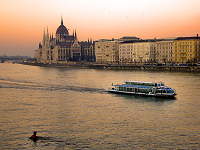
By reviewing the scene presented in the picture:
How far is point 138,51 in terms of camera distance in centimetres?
16338

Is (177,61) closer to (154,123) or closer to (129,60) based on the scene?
(129,60)

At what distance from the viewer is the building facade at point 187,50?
131000 mm

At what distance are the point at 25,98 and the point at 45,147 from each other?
899 inches

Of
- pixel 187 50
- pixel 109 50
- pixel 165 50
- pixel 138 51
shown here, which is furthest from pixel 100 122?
pixel 109 50

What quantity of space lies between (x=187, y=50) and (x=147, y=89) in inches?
3424

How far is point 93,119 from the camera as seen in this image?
34031mm

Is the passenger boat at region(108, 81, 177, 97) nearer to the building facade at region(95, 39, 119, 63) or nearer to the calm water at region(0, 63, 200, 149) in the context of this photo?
the calm water at region(0, 63, 200, 149)

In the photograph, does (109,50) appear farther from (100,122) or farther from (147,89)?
(100,122)

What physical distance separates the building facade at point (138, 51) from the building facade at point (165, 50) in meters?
3.41

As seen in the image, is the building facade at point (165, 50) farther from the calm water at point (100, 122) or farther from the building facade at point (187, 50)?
the calm water at point (100, 122)

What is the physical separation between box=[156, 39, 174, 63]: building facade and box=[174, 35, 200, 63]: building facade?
14.4 ft

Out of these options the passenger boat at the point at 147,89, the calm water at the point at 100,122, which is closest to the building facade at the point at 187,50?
the passenger boat at the point at 147,89

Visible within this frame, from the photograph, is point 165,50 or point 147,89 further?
point 165,50

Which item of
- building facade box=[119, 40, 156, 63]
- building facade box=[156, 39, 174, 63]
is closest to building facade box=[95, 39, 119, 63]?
building facade box=[119, 40, 156, 63]
